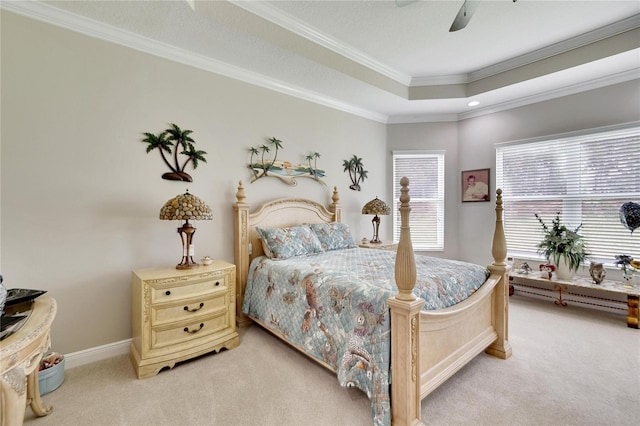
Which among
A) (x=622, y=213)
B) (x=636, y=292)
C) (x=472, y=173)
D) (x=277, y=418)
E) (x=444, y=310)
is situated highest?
(x=472, y=173)

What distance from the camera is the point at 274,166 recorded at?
347 cm

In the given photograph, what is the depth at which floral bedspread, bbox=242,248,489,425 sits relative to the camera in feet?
5.41

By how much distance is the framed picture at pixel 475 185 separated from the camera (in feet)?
14.4

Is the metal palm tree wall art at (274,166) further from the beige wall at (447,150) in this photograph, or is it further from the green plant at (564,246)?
the green plant at (564,246)

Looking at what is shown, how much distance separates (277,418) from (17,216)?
2308 millimetres

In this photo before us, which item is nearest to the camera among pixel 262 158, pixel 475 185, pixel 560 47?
pixel 560 47

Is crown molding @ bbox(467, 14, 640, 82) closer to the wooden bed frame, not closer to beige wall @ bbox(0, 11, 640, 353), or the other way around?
beige wall @ bbox(0, 11, 640, 353)

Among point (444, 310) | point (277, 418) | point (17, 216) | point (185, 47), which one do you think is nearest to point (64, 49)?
point (185, 47)

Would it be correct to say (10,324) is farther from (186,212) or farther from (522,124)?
(522,124)

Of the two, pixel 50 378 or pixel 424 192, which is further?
pixel 424 192

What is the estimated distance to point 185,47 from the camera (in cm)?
271

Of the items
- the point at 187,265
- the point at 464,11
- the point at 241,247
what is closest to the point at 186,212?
the point at 187,265

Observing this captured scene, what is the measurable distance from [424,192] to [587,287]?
2.36m

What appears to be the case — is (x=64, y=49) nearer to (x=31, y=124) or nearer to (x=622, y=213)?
(x=31, y=124)
